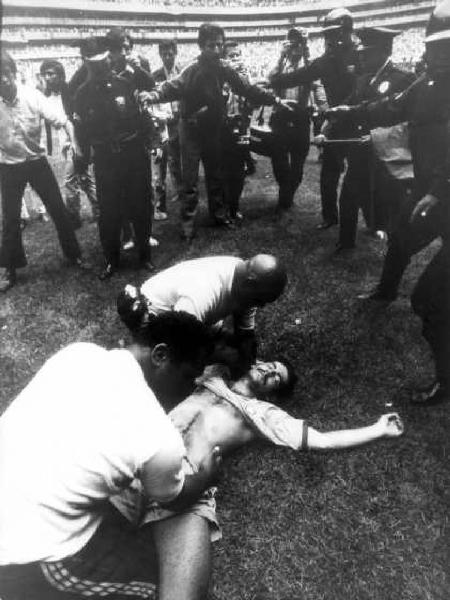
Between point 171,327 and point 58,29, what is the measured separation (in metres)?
15.1

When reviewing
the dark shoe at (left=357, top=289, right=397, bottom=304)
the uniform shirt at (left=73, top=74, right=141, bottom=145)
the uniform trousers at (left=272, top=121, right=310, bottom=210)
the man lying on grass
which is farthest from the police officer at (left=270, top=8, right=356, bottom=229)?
the man lying on grass

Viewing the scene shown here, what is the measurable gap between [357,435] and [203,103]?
170 inches

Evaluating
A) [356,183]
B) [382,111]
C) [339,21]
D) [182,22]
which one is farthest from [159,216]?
[182,22]

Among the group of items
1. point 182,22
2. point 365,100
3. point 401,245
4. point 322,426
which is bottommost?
point 322,426

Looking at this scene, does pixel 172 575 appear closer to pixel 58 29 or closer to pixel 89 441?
pixel 89 441

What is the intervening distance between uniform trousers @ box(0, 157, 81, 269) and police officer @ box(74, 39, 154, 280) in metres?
0.51

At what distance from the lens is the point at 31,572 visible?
176 cm

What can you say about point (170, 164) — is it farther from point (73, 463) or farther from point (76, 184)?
point (73, 463)

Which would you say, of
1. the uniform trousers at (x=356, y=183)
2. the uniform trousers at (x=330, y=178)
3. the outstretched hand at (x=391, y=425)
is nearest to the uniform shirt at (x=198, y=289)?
the outstretched hand at (x=391, y=425)

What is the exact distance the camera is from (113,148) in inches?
192

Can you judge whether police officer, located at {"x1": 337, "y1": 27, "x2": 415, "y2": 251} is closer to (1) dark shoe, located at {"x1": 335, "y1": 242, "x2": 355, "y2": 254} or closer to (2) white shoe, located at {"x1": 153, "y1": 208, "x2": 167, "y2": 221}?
(1) dark shoe, located at {"x1": 335, "y1": 242, "x2": 355, "y2": 254}

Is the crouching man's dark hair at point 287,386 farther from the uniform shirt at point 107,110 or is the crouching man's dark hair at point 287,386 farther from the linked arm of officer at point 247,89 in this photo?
the linked arm of officer at point 247,89

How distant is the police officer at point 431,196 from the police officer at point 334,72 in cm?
120

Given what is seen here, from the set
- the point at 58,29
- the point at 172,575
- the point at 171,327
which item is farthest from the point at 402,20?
the point at 172,575
